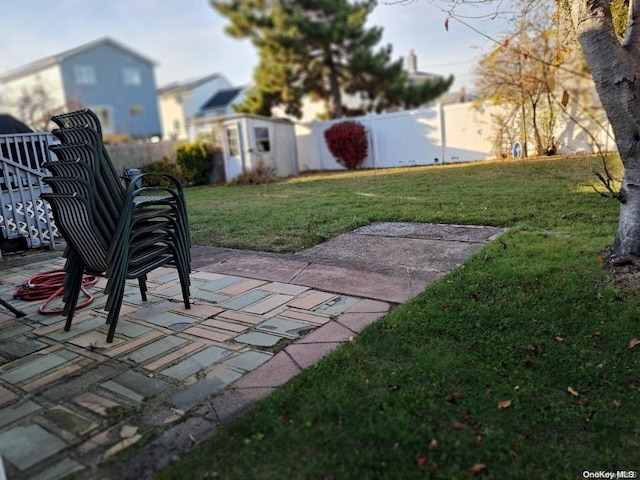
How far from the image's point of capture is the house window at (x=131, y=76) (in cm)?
3080

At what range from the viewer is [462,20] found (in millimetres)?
4062

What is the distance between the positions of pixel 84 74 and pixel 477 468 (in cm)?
3260

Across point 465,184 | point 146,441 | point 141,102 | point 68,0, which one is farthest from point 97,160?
point 141,102

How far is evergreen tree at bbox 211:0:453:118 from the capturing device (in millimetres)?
15383

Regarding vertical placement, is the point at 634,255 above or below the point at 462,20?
below

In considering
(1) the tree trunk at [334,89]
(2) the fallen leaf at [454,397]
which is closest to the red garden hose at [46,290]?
(2) the fallen leaf at [454,397]

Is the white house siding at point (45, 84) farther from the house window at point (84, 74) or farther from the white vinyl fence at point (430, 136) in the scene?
the white vinyl fence at point (430, 136)

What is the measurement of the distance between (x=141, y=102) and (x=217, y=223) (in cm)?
2802

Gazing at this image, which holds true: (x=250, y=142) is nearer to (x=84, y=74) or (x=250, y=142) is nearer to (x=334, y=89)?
(x=334, y=89)

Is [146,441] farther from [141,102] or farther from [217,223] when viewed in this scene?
[141,102]

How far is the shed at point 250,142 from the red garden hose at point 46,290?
33.2 feet

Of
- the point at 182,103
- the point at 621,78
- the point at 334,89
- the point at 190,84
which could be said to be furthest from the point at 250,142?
the point at 190,84

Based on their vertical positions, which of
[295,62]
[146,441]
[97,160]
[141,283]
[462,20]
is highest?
[295,62]

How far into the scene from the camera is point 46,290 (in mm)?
3973
